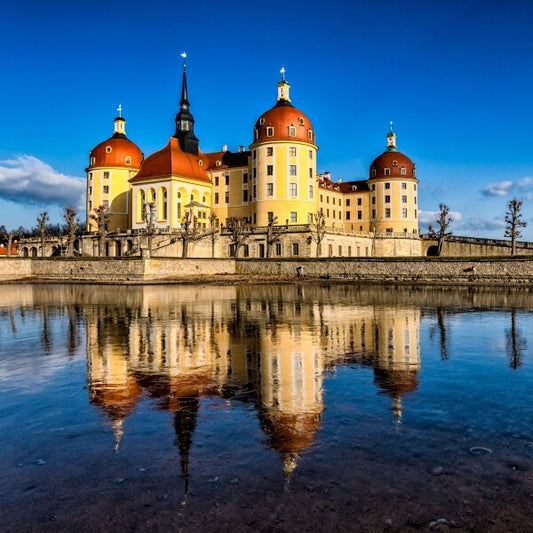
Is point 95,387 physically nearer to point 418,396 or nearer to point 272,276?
point 418,396

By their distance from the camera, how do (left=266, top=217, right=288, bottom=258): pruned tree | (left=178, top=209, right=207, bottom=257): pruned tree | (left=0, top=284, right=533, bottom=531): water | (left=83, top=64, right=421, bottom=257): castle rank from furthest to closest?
1. (left=83, top=64, right=421, bottom=257): castle
2. (left=266, top=217, right=288, bottom=258): pruned tree
3. (left=178, top=209, right=207, bottom=257): pruned tree
4. (left=0, top=284, right=533, bottom=531): water

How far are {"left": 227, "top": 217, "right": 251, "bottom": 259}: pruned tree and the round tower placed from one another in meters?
3.52

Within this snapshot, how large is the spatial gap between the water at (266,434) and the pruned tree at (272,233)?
4857 centimetres

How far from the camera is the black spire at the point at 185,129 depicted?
268 ft

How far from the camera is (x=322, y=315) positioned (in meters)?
20.1

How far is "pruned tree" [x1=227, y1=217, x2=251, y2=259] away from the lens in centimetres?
6475

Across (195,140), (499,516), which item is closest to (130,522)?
(499,516)

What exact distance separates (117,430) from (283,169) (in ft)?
212

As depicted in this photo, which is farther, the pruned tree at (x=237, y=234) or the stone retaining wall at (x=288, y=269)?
the pruned tree at (x=237, y=234)

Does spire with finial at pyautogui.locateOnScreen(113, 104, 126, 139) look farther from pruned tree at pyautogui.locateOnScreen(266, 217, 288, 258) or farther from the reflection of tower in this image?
the reflection of tower

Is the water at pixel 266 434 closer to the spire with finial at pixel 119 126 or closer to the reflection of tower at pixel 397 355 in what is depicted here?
the reflection of tower at pixel 397 355

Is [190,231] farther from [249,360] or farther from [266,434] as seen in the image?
[266,434]

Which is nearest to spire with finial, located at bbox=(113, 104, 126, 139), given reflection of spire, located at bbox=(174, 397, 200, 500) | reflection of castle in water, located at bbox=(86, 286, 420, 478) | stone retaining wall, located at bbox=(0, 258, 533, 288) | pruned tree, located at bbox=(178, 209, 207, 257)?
pruned tree, located at bbox=(178, 209, 207, 257)

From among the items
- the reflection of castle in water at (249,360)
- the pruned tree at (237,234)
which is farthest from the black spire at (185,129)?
the reflection of castle in water at (249,360)
